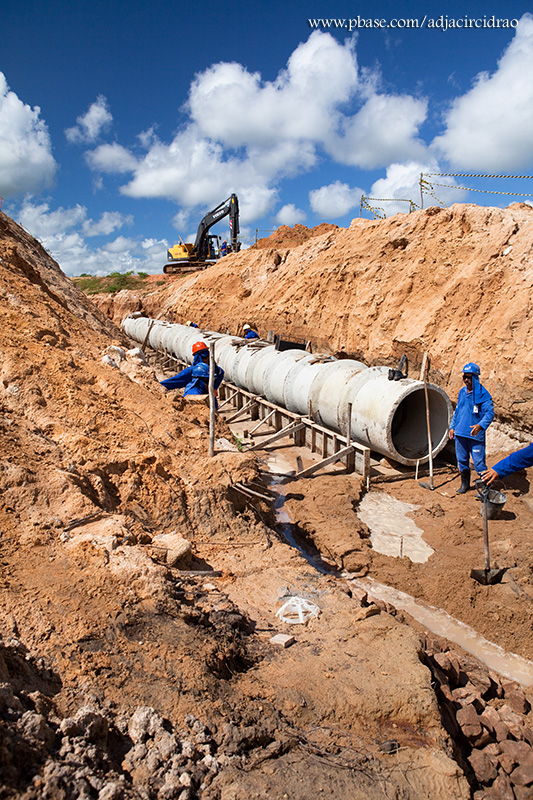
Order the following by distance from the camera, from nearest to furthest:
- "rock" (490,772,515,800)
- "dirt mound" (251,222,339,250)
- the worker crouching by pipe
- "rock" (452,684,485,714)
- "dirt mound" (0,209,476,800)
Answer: "dirt mound" (0,209,476,800) < "rock" (490,772,515,800) < "rock" (452,684,485,714) < the worker crouching by pipe < "dirt mound" (251,222,339,250)

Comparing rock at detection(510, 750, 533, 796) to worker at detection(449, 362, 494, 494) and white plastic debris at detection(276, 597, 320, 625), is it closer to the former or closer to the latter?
white plastic debris at detection(276, 597, 320, 625)

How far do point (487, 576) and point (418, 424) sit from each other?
4501mm

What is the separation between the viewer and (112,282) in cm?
3541

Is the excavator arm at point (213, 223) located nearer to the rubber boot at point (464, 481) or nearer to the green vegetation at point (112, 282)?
the green vegetation at point (112, 282)

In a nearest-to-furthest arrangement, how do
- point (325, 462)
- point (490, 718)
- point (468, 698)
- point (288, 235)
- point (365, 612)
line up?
1. point (490, 718)
2. point (468, 698)
3. point (365, 612)
4. point (325, 462)
5. point (288, 235)

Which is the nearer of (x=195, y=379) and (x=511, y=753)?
(x=511, y=753)

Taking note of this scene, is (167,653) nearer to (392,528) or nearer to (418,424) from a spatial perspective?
(392,528)

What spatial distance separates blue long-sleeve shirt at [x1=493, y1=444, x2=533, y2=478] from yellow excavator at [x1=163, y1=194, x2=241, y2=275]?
23159mm

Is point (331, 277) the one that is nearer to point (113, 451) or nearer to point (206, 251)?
point (113, 451)

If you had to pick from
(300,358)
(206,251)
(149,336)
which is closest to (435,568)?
(300,358)

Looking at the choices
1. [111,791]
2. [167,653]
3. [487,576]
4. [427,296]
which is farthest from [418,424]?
[111,791]

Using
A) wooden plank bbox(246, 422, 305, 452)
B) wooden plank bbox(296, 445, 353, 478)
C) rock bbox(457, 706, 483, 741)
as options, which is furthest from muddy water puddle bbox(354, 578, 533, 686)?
wooden plank bbox(246, 422, 305, 452)

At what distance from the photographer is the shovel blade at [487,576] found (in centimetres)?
495

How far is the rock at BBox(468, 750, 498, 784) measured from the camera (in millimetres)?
2811
